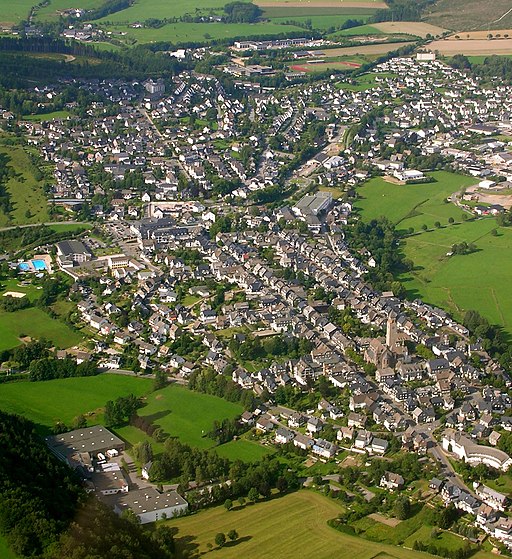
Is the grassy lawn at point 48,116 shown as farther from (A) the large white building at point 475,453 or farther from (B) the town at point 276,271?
(A) the large white building at point 475,453

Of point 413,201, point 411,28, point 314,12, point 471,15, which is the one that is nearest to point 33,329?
point 413,201

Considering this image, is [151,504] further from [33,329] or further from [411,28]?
[411,28]

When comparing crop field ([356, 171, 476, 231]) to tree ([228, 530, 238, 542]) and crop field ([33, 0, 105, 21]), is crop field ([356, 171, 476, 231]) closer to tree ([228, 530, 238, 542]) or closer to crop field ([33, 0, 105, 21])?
tree ([228, 530, 238, 542])

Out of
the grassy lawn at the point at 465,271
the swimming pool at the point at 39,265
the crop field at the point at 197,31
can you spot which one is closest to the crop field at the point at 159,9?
the crop field at the point at 197,31

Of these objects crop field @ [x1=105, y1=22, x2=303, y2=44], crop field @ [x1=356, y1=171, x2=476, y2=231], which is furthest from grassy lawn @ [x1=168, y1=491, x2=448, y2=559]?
crop field @ [x1=105, y1=22, x2=303, y2=44]

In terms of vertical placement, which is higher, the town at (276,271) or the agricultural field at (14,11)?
the agricultural field at (14,11)

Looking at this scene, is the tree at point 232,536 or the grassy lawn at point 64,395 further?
the grassy lawn at point 64,395

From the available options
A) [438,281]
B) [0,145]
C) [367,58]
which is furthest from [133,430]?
[367,58]
